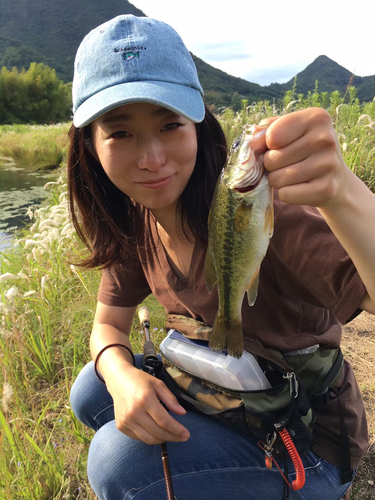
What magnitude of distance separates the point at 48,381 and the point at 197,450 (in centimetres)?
221

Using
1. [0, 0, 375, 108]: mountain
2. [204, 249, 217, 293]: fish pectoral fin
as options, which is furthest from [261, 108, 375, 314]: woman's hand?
[0, 0, 375, 108]: mountain

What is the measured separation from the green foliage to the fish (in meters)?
51.0

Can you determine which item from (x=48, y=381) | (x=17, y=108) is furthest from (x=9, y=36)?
(x=48, y=381)

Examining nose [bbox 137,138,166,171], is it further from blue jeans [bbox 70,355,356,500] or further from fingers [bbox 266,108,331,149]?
blue jeans [bbox 70,355,356,500]

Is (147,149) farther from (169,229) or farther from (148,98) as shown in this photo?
(169,229)

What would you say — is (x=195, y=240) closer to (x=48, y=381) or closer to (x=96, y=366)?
(x=96, y=366)

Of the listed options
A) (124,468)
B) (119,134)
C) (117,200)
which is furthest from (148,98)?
(124,468)

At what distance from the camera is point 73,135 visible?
76.9 inches

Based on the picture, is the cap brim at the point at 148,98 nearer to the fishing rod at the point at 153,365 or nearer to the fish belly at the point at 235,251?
the fish belly at the point at 235,251

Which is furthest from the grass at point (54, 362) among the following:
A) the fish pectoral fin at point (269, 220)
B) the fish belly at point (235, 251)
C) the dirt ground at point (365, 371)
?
the fish pectoral fin at point (269, 220)

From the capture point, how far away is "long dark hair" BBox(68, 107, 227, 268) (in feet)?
6.05

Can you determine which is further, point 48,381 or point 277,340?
point 48,381

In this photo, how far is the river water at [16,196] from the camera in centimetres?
959

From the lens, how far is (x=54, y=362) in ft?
11.5
